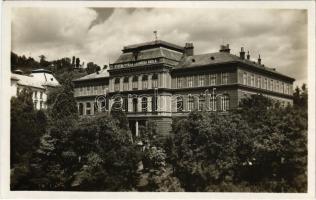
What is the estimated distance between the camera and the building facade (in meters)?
9.59

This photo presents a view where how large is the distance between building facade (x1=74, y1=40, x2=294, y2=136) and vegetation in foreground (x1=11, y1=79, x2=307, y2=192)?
0.84 ft

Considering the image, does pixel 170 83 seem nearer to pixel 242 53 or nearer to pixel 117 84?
pixel 117 84

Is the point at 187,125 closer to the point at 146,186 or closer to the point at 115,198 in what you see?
the point at 146,186

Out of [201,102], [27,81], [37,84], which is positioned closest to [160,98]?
[201,102]

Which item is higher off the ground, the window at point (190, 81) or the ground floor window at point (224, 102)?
the window at point (190, 81)

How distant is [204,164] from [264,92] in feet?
7.45

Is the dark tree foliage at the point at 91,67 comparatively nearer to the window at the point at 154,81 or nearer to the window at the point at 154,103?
the window at the point at 154,81

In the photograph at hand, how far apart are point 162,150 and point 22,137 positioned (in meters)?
3.28

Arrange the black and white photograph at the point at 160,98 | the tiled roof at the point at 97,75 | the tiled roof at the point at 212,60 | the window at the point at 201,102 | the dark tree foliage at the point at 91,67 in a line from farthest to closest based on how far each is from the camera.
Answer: the tiled roof at the point at 97,75
the dark tree foliage at the point at 91,67
the window at the point at 201,102
the tiled roof at the point at 212,60
the black and white photograph at the point at 160,98

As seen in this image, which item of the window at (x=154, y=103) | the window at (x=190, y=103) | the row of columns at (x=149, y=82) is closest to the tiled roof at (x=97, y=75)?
the row of columns at (x=149, y=82)

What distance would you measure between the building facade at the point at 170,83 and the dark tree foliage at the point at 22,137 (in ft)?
3.94

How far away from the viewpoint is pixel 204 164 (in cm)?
961

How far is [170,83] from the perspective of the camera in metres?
10.2

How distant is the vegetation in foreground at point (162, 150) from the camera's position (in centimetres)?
914
